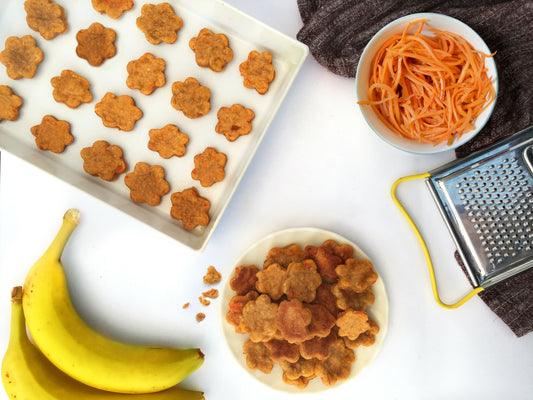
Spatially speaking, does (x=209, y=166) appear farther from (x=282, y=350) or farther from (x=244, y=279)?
(x=282, y=350)

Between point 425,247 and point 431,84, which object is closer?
point 431,84

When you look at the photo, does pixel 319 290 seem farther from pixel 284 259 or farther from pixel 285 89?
pixel 285 89

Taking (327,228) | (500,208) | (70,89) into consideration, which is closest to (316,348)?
(327,228)

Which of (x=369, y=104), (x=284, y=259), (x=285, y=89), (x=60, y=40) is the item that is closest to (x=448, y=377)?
(x=284, y=259)

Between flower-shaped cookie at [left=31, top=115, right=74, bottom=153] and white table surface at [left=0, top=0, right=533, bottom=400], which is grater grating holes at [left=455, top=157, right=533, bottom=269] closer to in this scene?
white table surface at [left=0, top=0, right=533, bottom=400]

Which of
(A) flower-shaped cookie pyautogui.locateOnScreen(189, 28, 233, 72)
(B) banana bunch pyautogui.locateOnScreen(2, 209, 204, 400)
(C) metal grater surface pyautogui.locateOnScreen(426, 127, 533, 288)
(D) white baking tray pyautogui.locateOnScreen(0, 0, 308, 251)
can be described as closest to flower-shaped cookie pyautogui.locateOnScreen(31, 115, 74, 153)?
(D) white baking tray pyautogui.locateOnScreen(0, 0, 308, 251)

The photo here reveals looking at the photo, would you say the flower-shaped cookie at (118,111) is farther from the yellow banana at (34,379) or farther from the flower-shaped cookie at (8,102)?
the yellow banana at (34,379)
